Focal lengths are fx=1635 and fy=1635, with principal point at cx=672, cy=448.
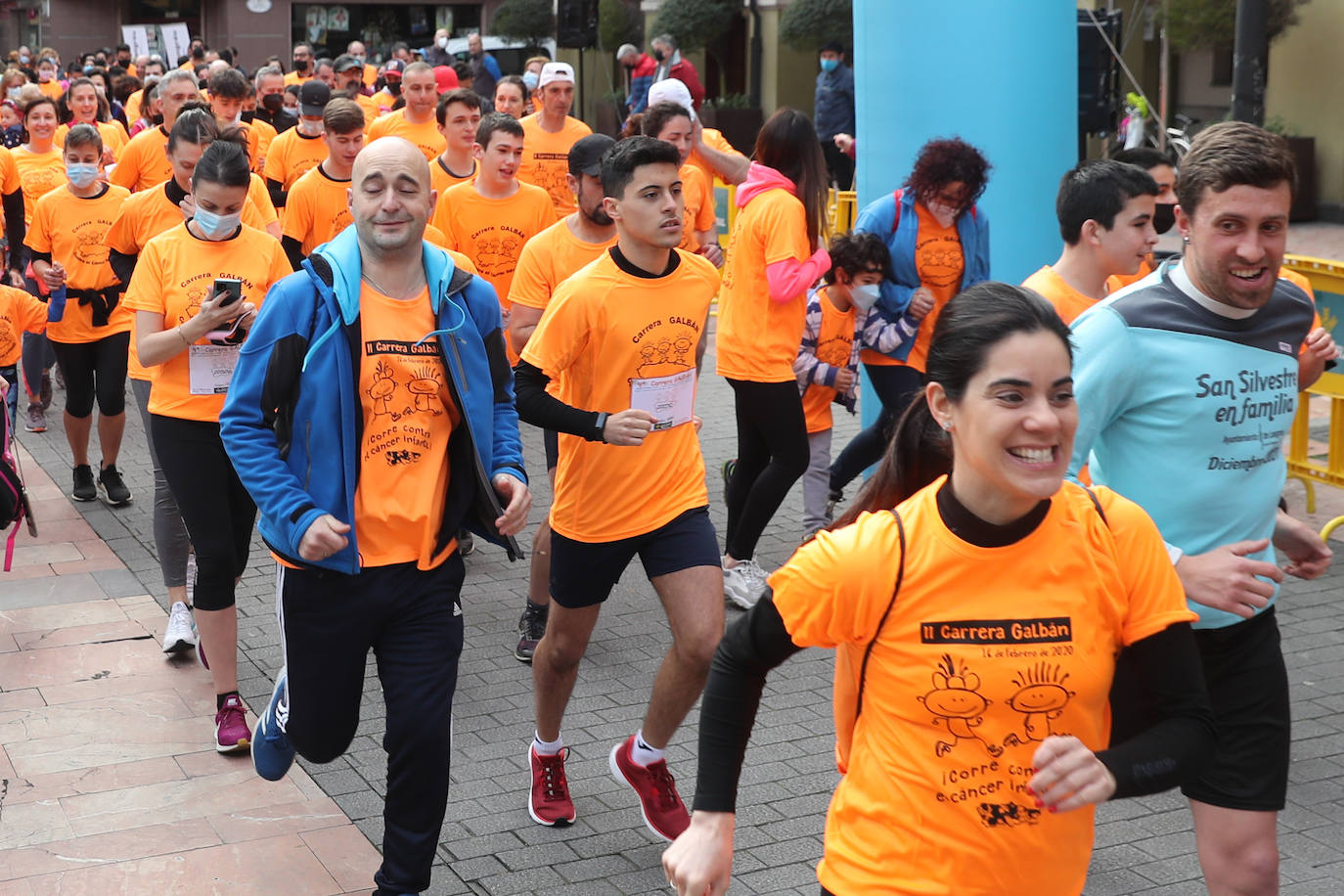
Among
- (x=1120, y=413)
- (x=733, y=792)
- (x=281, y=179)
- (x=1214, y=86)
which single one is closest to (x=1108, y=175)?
(x=1120, y=413)

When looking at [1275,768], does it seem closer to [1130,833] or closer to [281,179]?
[1130,833]

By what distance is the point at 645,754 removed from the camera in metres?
4.83

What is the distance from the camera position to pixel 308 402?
4039 millimetres

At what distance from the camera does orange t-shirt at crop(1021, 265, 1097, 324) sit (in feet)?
15.1

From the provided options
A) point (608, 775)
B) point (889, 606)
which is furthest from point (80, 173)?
point (889, 606)

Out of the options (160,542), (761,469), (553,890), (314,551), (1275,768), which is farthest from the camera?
(761,469)

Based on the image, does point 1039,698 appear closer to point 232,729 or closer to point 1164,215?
point 232,729

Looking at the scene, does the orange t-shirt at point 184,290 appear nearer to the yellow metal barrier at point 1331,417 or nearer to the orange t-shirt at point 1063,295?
the orange t-shirt at point 1063,295

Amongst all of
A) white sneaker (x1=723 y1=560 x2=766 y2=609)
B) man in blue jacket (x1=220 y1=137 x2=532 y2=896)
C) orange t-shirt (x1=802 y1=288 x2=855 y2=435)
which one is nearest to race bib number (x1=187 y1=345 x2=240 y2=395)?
man in blue jacket (x1=220 y1=137 x2=532 y2=896)

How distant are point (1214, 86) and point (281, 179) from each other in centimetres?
A: 1776

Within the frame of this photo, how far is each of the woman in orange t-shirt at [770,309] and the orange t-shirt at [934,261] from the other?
518mm

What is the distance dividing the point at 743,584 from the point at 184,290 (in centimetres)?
264

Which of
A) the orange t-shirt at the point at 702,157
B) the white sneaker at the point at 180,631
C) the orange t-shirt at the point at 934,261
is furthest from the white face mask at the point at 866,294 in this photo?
the white sneaker at the point at 180,631

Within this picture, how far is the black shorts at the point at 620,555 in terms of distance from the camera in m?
4.88
